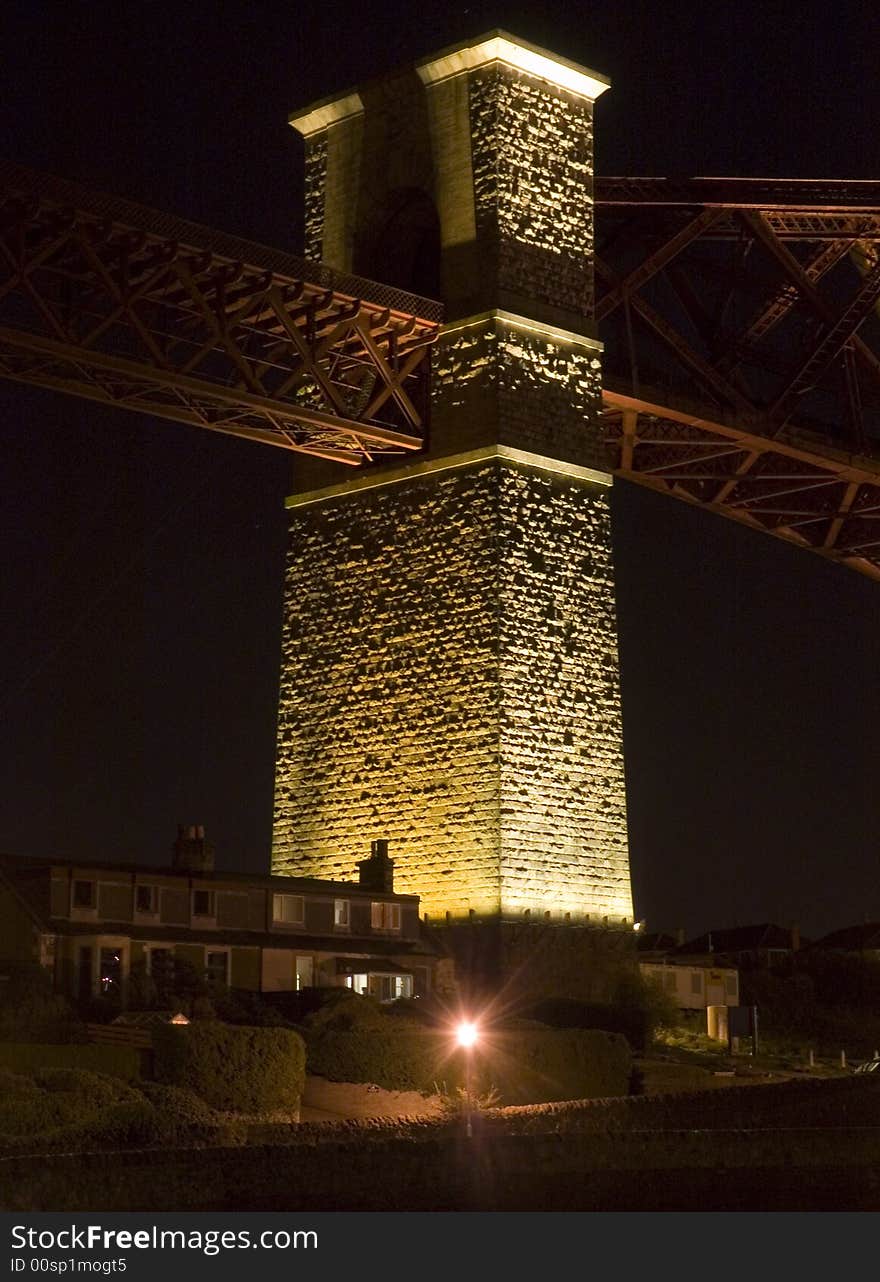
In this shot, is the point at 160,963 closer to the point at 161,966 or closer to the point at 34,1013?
the point at 161,966

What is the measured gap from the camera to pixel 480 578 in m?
48.9

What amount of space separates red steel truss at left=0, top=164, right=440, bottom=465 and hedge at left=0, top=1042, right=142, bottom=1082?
1238 cm

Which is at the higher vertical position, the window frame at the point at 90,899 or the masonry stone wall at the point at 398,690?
the masonry stone wall at the point at 398,690

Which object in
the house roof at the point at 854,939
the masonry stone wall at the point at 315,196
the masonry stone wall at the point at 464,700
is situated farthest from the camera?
the house roof at the point at 854,939

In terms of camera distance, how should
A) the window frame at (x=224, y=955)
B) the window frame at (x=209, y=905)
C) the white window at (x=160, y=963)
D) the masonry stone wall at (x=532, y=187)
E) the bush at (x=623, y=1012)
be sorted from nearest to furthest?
the white window at (x=160, y=963)
the bush at (x=623, y=1012)
the window frame at (x=224, y=955)
the window frame at (x=209, y=905)
the masonry stone wall at (x=532, y=187)

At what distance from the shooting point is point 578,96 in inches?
2071

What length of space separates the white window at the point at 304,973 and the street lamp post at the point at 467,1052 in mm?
4919

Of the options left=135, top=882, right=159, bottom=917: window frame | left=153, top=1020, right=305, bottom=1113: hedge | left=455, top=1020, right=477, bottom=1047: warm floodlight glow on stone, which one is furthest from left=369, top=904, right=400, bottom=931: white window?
left=153, top=1020, right=305, bottom=1113: hedge

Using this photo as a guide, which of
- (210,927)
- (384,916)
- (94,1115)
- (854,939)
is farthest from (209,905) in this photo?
(854,939)

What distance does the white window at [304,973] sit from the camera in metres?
48.7

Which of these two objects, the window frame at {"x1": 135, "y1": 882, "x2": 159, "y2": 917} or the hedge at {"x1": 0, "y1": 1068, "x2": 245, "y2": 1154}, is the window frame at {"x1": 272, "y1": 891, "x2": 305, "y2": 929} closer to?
the window frame at {"x1": 135, "y1": 882, "x2": 159, "y2": 917}

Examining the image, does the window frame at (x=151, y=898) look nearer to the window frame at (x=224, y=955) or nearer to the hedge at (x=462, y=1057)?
the window frame at (x=224, y=955)

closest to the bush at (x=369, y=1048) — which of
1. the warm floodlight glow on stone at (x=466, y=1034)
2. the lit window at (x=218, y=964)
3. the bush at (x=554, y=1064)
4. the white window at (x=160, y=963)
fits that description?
the warm floodlight glow on stone at (x=466, y=1034)

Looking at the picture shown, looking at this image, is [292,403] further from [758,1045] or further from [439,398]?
[758,1045]
